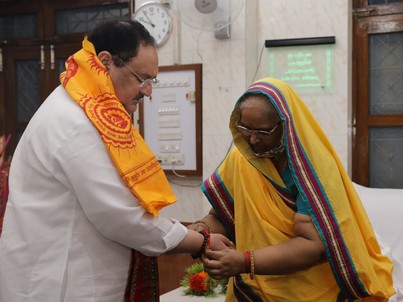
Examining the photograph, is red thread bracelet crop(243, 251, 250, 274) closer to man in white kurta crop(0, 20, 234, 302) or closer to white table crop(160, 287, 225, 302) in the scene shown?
man in white kurta crop(0, 20, 234, 302)

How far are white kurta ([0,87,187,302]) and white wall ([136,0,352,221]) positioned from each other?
2517 millimetres

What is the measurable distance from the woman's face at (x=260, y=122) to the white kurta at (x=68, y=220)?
0.42 meters

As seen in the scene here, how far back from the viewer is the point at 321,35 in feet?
12.7

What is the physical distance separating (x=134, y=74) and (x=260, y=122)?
17.2 inches

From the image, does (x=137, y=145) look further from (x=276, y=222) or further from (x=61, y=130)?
(x=276, y=222)

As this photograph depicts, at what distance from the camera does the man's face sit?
1.62 meters

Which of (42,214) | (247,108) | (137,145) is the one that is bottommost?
(42,214)

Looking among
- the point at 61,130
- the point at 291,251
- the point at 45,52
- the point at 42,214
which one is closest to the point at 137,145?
the point at 61,130

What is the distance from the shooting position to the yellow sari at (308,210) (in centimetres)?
165

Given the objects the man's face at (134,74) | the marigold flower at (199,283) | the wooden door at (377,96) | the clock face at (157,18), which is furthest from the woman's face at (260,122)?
the clock face at (157,18)

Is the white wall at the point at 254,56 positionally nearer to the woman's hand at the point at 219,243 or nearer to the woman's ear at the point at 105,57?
the woman's hand at the point at 219,243

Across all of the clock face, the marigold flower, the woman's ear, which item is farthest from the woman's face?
the clock face

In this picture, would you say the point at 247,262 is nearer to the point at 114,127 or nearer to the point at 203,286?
the point at 114,127

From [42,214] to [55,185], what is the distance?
0.10 meters
